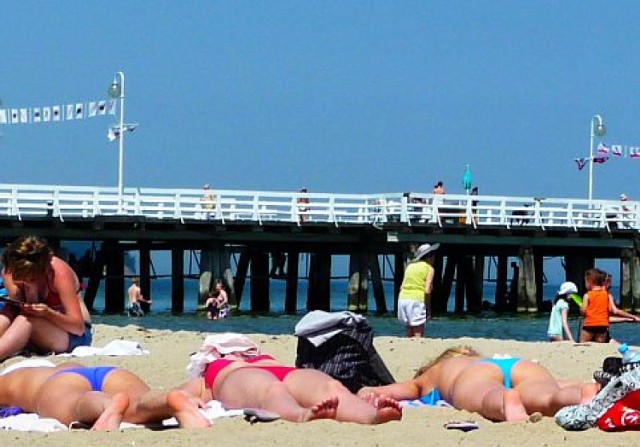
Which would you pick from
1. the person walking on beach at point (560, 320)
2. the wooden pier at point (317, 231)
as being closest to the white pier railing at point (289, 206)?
the wooden pier at point (317, 231)

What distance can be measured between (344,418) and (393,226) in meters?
26.3

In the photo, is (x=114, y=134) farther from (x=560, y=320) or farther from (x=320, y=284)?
(x=560, y=320)

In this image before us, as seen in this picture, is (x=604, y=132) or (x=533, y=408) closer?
(x=533, y=408)

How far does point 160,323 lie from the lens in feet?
88.8

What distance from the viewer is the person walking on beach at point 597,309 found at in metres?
13.7

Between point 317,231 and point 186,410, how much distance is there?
26840mm

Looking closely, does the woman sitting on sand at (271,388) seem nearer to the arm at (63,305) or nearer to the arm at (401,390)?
the arm at (401,390)

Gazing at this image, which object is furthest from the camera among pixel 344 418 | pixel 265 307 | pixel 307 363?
pixel 265 307

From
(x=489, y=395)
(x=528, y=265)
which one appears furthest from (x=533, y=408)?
(x=528, y=265)

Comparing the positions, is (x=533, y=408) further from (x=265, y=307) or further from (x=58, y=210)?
(x=265, y=307)

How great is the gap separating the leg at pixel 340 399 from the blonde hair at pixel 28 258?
2.30m

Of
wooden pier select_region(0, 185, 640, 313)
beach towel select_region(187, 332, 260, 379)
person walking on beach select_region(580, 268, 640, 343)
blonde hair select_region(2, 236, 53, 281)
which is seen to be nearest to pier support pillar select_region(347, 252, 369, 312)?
wooden pier select_region(0, 185, 640, 313)

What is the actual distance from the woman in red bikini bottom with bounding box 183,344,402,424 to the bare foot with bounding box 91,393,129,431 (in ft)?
2.10

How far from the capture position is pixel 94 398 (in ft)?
24.6
